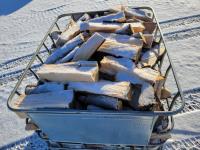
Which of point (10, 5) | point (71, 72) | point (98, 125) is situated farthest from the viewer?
point (10, 5)

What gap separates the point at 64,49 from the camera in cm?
210

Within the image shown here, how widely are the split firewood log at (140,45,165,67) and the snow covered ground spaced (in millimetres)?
564

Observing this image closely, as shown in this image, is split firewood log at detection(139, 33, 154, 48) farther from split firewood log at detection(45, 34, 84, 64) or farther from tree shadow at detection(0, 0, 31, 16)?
tree shadow at detection(0, 0, 31, 16)

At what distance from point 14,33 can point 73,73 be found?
250 cm

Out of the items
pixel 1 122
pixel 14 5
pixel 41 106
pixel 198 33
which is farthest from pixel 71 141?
pixel 14 5

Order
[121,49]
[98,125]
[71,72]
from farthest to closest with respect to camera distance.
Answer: [121,49] → [71,72] → [98,125]

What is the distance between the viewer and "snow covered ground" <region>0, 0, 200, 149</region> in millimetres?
2447

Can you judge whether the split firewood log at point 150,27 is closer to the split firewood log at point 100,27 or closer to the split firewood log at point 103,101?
the split firewood log at point 100,27

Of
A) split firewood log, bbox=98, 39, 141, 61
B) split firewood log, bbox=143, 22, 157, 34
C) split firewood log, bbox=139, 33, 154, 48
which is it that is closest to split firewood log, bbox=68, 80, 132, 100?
split firewood log, bbox=98, 39, 141, 61

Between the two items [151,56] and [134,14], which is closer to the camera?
[151,56]

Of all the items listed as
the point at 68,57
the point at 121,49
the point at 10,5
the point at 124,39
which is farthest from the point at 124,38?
the point at 10,5

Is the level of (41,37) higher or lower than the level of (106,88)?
lower

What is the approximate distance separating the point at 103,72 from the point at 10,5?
344 centimetres

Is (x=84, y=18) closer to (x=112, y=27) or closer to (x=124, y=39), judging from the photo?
(x=112, y=27)
